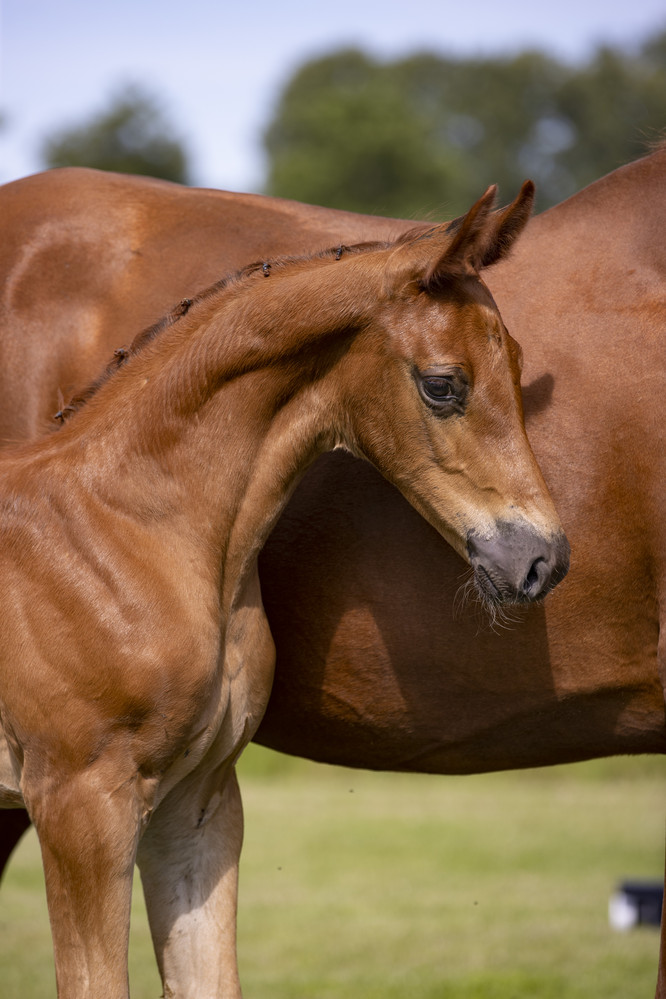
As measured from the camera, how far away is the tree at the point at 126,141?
5350cm

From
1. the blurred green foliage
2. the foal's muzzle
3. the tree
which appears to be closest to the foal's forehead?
the foal's muzzle

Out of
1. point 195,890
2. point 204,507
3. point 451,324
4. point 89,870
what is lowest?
point 195,890

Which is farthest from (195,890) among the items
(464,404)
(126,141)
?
(126,141)

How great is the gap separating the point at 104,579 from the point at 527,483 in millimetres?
1033

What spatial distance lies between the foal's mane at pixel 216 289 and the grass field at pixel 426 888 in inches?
132

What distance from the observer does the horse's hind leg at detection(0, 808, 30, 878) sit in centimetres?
410

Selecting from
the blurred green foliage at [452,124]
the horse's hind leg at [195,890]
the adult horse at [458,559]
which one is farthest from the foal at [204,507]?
the blurred green foliage at [452,124]

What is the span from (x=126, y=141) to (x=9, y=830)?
54.2m

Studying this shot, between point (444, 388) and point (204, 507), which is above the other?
point (444, 388)

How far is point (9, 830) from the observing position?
414 cm

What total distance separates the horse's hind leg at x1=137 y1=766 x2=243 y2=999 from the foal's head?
103 centimetres

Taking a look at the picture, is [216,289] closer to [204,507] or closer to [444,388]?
[204,507]

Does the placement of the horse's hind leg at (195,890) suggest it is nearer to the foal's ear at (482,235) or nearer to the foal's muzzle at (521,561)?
the foal's muzzle at (521,561)

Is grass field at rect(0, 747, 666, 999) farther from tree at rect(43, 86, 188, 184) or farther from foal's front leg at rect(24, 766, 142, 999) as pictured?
tree at rect(43, 86, 188, 184)
